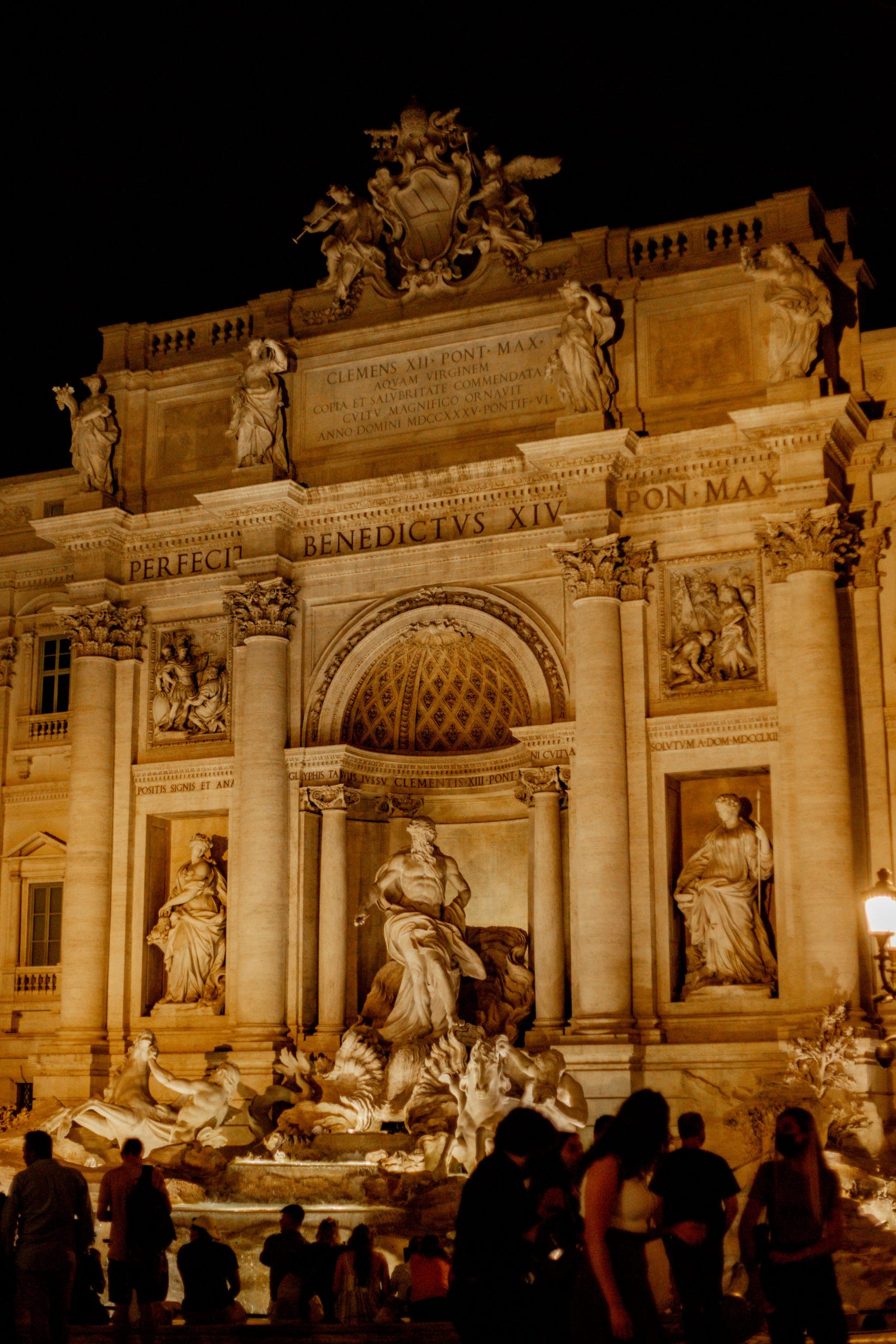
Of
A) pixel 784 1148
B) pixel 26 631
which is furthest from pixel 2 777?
pixel 784 1148

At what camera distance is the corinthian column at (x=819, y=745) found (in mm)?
23750

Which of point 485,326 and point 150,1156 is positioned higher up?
point 485,326

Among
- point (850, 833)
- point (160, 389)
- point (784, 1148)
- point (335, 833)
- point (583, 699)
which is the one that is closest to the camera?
point (784, 1148)

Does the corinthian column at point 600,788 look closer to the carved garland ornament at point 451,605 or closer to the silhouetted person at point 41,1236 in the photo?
the carved garland ornament at point 451,605

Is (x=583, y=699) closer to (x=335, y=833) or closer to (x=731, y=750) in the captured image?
(x=731, y=750)

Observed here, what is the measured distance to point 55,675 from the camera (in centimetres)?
3153

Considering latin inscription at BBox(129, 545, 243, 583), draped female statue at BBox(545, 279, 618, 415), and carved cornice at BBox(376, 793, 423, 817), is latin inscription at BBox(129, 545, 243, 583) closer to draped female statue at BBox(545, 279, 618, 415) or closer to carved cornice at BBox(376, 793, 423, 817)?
carved cornice at BBox(376, 793, 423, 817)

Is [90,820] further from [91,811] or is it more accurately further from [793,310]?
Result: [793,310]

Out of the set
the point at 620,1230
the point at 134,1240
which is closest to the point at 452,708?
the point at 134,1240

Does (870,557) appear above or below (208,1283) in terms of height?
above

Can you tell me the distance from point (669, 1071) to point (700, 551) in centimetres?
713

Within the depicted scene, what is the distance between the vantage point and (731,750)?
Result: 25438mm

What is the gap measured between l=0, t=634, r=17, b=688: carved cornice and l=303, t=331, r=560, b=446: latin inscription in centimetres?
664

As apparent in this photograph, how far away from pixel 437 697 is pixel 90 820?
5.67m
